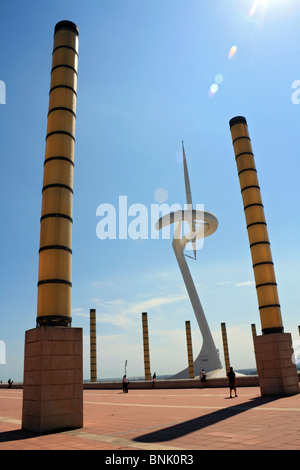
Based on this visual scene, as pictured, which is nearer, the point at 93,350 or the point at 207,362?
the point at 93,350

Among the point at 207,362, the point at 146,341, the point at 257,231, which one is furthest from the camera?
the point at 207,362

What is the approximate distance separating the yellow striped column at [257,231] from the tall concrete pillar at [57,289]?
29.6 feet

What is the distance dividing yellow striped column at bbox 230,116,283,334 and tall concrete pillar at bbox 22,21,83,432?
902cm

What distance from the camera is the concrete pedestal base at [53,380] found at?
9578 mm

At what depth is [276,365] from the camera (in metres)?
15.2

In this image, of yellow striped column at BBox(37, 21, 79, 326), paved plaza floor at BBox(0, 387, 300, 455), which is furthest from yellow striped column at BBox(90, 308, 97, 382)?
yellow striped column at BBox(37, 21, 79, 326)

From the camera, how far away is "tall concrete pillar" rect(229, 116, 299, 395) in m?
15.3

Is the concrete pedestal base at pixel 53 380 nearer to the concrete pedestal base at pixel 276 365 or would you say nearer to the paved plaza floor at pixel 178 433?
the paved plaza floor at pixel 178 433

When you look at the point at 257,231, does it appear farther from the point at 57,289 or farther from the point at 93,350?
the point at 93,350

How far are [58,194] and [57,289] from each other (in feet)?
10.1

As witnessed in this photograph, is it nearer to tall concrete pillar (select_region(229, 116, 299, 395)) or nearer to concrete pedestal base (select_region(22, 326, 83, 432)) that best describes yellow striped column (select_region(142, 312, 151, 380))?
tall concrete pillar (select_region(229, 116, 299, 395))

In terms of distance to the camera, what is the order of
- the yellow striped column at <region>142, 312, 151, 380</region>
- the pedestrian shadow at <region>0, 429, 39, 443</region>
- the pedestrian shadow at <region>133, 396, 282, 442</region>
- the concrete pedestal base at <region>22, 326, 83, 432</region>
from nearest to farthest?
the pedestrian shadow at <region>133, 396, 282, 442</region>
the pedestrian shadow at <region>0, 429, 39, 443</region>
the concrete pedestal base at <region>22, 326, 83, 432</region>
the yellow striped column at <region>142, 312, 151, 380</region>

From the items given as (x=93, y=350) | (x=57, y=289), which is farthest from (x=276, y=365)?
(x=93, y=350)
